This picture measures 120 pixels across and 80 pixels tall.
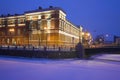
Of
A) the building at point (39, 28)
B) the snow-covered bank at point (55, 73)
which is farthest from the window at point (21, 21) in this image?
the snow-covered bank at point (55, 73)

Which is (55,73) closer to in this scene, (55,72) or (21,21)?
(55,72)

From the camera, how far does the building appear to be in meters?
65.0

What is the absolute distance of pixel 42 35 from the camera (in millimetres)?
66688

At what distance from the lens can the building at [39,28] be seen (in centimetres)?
6500

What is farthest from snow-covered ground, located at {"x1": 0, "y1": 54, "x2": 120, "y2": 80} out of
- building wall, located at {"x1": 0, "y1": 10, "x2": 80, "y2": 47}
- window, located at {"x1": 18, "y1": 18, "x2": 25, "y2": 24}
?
window, located at {"x1": 18, "y1": 18, "x2": 25, "y2": 24}

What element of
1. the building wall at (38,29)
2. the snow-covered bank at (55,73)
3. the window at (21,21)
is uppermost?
the window at (21,21)

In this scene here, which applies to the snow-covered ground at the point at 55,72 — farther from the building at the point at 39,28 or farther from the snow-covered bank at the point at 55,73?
the building at the point at 39,28

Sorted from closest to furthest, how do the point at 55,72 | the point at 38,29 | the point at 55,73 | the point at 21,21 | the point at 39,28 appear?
the point at 55,73 < the point at 55,72 < the point at 39,28 < the point at 38,29 < the point at 21,21

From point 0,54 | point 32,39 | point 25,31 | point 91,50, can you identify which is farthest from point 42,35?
point 0,54

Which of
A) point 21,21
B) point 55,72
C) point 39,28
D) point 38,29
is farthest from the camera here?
point 21,21

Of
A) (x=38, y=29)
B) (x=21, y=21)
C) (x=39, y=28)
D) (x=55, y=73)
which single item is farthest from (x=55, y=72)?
(x=21, y=21)

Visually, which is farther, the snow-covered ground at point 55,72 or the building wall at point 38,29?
the building wall at point 38,29

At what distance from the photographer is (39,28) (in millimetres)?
67938

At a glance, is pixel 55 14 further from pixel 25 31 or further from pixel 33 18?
pixel 25 31
